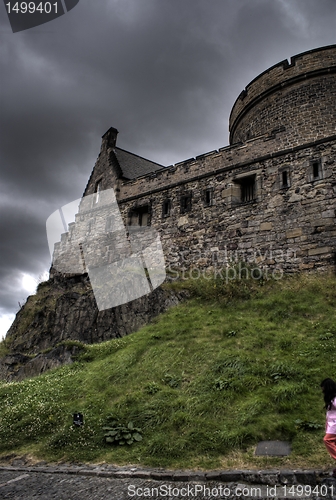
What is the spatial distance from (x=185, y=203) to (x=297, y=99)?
605 cm

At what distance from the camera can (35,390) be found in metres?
10.0

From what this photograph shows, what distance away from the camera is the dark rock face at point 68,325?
42.3ft

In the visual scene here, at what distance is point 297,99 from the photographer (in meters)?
14.9

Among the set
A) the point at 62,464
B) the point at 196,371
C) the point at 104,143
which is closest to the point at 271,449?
the point at 196,371

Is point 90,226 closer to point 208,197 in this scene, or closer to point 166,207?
point 166,207

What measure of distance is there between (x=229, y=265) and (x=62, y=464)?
29.2ft

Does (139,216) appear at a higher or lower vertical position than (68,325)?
higher

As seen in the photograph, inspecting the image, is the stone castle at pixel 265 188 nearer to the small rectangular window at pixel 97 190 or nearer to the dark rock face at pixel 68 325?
the dark rock face at pixel 68 325

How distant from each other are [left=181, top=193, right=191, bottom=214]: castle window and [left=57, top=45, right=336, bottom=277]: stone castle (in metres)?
0.04
